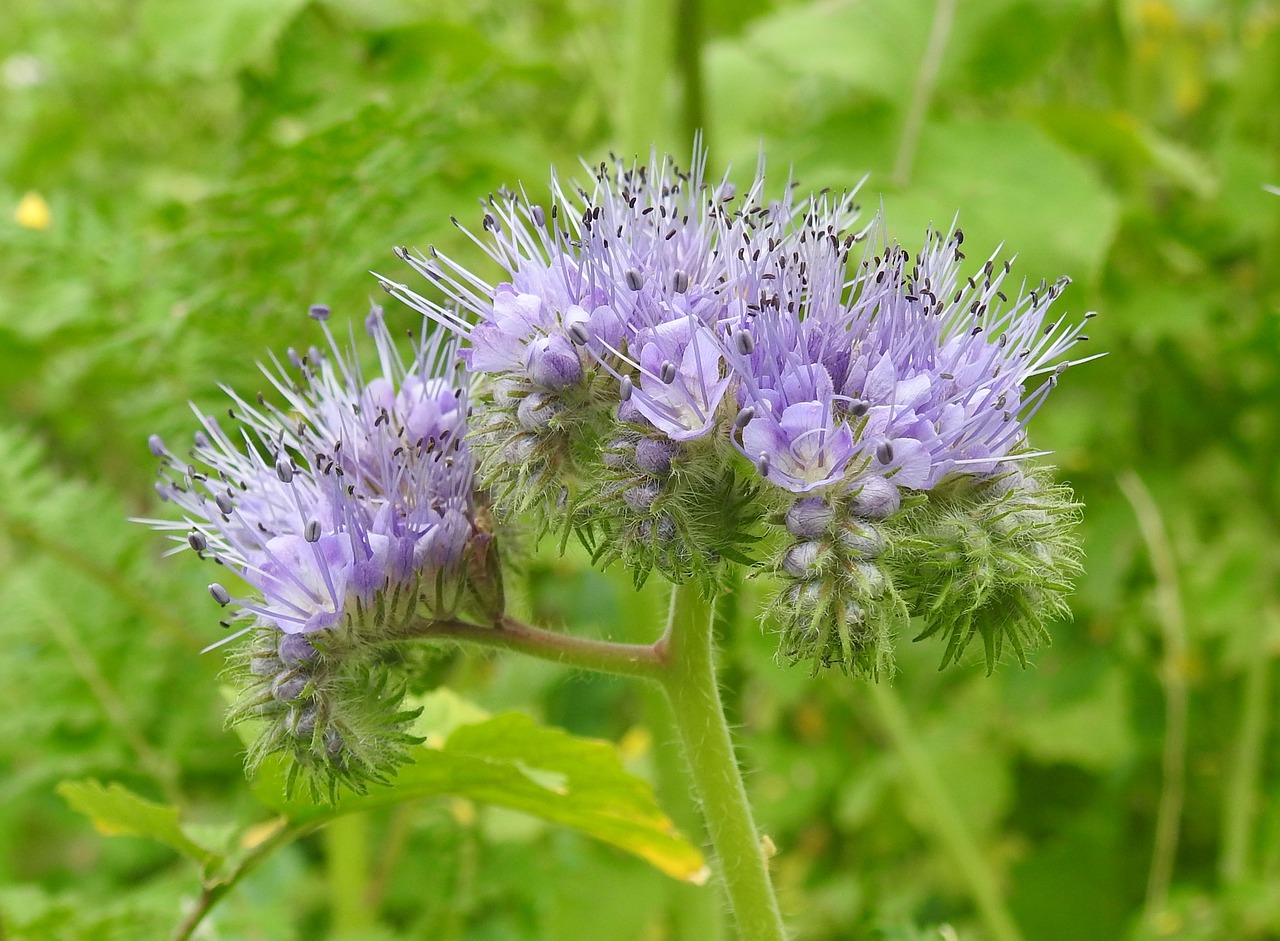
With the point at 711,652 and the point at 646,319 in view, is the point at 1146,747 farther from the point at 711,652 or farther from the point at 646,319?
the point at 646,319

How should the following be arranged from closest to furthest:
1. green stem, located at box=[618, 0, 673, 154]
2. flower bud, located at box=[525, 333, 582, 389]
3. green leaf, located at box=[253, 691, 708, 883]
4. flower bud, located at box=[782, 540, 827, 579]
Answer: flower bud, located at box=[782, 540, 827, 579]
flower bud, located at box=[525, 333, 582, 389]
green leaf, located at box=[253, 691, 708, 883]
green stem, located at box=[618, 0, 673, 154]

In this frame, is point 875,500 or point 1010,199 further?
point 1010,199

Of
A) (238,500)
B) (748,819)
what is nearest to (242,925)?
(238,500)

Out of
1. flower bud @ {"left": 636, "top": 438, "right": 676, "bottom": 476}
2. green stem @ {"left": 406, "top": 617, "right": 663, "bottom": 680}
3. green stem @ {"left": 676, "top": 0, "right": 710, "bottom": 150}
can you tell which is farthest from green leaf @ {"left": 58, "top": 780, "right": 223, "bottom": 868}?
green stem @ {"left": 676, "top": 0, "right": 710, "bottom": 150}

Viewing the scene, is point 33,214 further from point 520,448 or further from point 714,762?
point 714,762

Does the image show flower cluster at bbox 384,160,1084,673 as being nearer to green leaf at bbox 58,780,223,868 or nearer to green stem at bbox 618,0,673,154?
green leaf at bbox 58,780,223,868

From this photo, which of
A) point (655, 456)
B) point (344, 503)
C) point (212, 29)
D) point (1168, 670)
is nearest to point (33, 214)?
point (212, 29)
